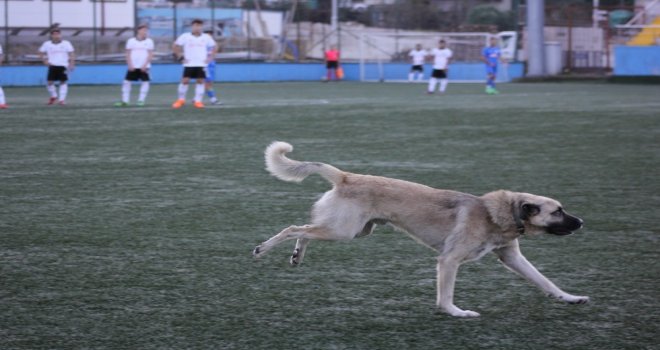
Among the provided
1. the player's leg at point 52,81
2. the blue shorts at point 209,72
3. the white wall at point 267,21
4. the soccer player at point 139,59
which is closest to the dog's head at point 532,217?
the soccer player at point 139,59

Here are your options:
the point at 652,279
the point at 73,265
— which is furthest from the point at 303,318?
the point at 652,279

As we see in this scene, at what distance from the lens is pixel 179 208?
8.91 m

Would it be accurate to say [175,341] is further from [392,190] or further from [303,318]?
[392,190]

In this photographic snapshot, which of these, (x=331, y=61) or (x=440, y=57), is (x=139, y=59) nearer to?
(x=440, y=57)

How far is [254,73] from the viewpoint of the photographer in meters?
41.9

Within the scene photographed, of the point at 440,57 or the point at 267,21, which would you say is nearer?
the point at 440,57

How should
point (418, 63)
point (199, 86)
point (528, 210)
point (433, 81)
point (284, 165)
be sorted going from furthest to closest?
point (418, 63), point (433, 81), point (199, 86), point (284, 165), point (528, 210)

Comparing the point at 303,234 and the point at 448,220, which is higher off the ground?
the point at 448,220

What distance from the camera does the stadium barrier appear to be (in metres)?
35.7

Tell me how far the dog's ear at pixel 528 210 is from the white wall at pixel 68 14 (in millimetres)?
37387

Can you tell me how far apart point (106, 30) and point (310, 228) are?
37963 millimetres

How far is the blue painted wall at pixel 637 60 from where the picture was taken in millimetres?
37094

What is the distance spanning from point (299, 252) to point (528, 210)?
66.9 inches

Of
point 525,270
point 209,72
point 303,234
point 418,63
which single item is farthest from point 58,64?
point 418,63
